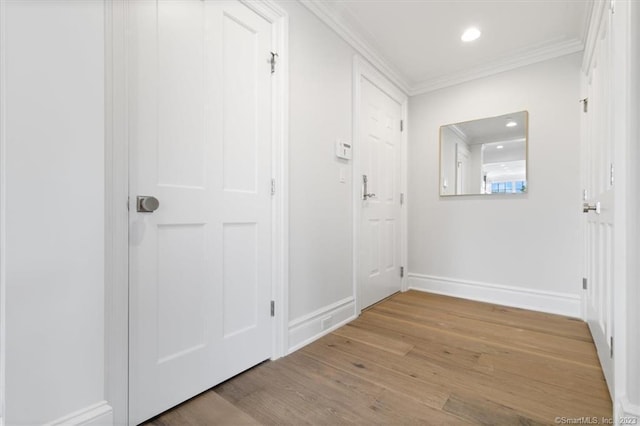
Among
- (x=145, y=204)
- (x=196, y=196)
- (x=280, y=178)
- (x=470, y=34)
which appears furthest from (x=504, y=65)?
(x=145, y=204)

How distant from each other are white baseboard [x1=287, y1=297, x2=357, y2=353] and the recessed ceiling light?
2.40 meters

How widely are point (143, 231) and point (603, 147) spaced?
7.93 feet

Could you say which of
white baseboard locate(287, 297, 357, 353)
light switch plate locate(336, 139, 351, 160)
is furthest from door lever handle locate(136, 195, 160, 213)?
light switch plate locate(336, 139, 351, 160)

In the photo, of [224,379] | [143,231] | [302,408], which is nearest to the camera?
[143,231]

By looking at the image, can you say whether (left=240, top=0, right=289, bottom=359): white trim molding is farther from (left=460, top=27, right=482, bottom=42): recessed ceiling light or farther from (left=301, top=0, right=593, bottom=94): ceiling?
(left=460, top=27, right=482, bottom=42): recessed ceiling light

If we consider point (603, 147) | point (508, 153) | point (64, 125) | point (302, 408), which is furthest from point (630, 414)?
point (508, 153)

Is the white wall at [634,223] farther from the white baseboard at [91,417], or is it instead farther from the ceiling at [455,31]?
the white baseboard at [91,417]

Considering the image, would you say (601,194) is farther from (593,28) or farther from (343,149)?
(343,149)

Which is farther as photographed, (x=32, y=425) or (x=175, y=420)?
(x=175, y=420)

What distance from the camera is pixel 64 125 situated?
98cm

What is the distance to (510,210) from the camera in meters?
2.84

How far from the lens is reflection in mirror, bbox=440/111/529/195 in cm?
280

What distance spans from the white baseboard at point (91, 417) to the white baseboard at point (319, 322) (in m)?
0.97

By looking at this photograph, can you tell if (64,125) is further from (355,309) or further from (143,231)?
(355,309)
